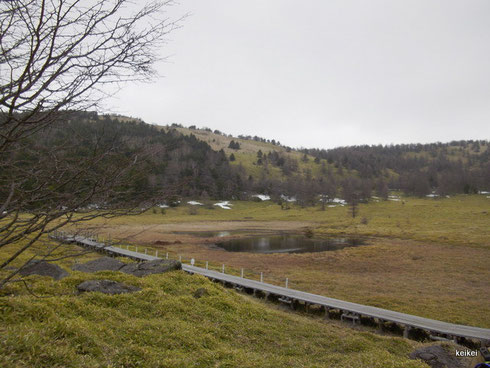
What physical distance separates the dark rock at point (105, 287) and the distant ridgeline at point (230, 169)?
186 inches

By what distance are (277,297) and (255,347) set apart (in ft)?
33.6

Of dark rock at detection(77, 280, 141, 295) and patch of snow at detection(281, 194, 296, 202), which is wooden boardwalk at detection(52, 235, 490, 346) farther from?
patch of snow at detection(281, 194, 296, 202)

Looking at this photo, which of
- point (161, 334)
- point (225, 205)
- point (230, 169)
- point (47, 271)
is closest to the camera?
point (161, 334)

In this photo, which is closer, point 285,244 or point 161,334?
point 161,334

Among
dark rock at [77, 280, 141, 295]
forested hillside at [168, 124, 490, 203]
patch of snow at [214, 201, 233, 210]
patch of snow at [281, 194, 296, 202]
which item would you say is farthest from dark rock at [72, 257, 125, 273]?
patch of snow at [281, 194, 296, 202]

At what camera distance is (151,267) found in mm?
16719

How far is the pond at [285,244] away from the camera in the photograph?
43.9 m

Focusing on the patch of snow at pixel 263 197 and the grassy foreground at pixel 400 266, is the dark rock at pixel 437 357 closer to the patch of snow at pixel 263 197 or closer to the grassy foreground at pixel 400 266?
the grassy foreground at pixel 400 266

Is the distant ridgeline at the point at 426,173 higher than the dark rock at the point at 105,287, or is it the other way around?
the distant ridgeline at the point at 426,173

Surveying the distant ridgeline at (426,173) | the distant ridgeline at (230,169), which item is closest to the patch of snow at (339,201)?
the distant ridgeline at (230,169)

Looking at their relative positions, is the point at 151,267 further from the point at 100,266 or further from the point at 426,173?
the point at 426,173

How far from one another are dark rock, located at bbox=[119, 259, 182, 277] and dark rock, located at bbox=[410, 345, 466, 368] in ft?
38.0

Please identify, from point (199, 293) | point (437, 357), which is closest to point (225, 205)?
point (199, 293)

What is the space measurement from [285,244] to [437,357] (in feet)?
133
